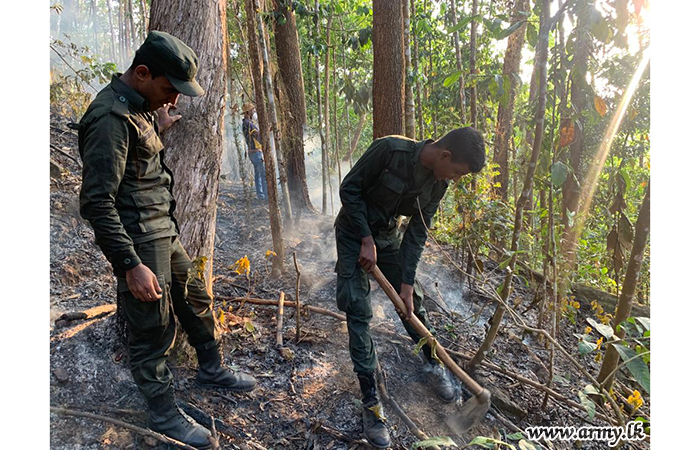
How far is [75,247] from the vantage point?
365 cm

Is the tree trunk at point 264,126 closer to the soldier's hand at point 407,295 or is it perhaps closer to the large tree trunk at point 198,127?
the large tree trunk at point 198,127

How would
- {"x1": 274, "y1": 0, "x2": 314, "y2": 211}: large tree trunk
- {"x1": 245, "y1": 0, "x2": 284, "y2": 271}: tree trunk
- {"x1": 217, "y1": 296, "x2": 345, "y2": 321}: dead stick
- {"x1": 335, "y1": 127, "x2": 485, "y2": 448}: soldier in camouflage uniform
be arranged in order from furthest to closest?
1. {"x1": 274, "y1": 0, "x2": 314, "y2": 211}: large tree trunk
2. {"x1": 245, "y1": 0, "x2": 284, "y2": 271}: tree trunk
3. {"x1": 217, "y1": 296, "x2": 345, "y2": 321}: dead stick
4. {"x1": 335, "y1": 127, "x2": 485, "y2": 448}: soldier in camouflage uniform

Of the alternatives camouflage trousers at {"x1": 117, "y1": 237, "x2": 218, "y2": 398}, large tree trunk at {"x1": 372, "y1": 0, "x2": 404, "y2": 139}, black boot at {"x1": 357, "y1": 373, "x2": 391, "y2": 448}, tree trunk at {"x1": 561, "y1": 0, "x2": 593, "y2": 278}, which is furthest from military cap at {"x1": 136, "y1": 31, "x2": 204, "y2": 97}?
large tree trunk at {"x1": 372, "y1": 0, "x2": 404, "y2": 139}

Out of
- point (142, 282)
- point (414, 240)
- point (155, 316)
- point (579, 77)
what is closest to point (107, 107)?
point (142, 282)

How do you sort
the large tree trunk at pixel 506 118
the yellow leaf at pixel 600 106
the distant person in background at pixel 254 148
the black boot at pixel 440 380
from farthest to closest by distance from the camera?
the distant person in background at pixel 254 148
the large tree trunk at pixel 506 118
the black boot at pixel 440 380
the yellow leaf at pixel 600 106

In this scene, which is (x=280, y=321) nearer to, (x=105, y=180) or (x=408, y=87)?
(x=105, y=180)

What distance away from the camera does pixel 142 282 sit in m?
1.76

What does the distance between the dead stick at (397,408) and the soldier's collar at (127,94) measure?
2182 mm

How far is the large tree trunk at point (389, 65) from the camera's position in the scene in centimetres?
436

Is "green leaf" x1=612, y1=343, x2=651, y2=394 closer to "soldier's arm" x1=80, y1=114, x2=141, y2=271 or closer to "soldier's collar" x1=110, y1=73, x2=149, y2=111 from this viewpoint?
"soldier's arm" x1=80, y1=114, x2=141, y2=271

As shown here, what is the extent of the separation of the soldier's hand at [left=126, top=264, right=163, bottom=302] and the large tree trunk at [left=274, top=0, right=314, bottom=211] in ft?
14.9

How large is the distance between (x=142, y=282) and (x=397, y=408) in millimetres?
1727

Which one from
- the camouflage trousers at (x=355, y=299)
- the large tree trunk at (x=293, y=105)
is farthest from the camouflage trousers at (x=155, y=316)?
the large tree trunk at (x=293, y=105)

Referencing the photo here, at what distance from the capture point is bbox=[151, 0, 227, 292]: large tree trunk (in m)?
2.46
